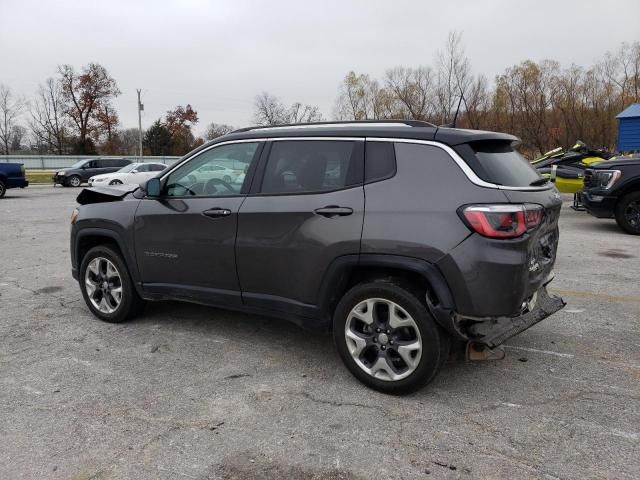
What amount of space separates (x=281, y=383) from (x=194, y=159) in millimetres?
1984

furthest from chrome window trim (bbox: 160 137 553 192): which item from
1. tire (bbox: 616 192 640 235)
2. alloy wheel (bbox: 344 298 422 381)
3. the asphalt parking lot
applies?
tire (bbox: 616 192 640 235)

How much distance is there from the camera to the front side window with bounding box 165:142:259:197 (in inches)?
160

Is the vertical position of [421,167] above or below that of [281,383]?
above

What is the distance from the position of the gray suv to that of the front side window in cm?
1

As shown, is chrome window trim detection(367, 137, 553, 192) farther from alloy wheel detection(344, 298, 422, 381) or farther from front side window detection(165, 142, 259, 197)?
front side window detection(165, 142, 259, 197)

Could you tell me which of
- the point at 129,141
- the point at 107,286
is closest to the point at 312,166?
the point at 107,286

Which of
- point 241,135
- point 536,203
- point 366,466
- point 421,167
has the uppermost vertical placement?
point 241,135

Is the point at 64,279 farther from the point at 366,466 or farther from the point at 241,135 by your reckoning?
the point at 366,466

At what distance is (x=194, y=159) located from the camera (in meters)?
→ 4.31

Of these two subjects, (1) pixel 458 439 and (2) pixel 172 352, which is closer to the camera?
(1) pixel 458 439

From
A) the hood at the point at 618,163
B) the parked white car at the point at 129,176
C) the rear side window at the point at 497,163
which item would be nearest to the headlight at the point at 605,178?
the hood at the point at 618,163

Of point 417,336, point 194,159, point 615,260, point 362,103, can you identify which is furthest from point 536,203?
point 362,103

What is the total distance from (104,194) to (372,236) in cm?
282

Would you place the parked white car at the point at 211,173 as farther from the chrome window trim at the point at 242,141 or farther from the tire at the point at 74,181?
the tire at the point at 74,181
